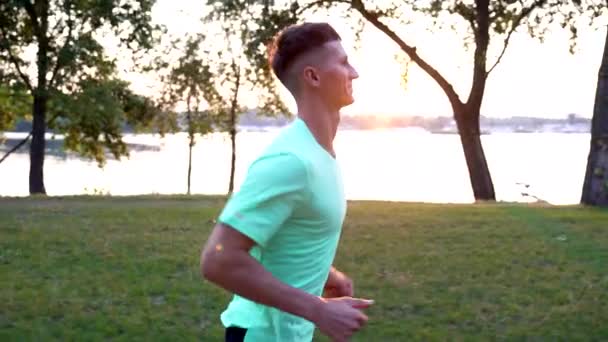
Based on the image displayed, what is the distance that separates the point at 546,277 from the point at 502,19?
13.6 meters

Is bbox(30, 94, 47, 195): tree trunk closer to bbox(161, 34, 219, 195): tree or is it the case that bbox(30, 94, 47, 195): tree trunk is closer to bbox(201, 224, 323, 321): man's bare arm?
bbox(161, 34, 219, 195): tree

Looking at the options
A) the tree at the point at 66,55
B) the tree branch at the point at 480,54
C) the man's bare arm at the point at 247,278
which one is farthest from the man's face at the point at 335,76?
the tree at the point at 66,55

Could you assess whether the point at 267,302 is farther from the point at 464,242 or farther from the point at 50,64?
the point at 50,64

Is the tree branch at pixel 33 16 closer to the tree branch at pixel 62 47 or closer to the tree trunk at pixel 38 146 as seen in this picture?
the tree branch at pixel 62 47

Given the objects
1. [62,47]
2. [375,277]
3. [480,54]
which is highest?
[62,47]

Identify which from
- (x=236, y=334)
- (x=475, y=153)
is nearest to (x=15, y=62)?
(x=475, y=153)

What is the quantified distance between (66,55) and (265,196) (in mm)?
25044

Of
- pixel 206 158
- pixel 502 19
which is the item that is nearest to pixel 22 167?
pixel 206 158

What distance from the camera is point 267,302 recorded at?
2.18 m

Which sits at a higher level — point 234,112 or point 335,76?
point 234,112

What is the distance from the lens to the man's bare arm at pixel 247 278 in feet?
7.11

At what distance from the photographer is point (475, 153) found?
862 inches

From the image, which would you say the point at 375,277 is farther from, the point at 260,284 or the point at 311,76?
the point at 260,284

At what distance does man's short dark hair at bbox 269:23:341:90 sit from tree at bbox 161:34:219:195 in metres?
30.6
